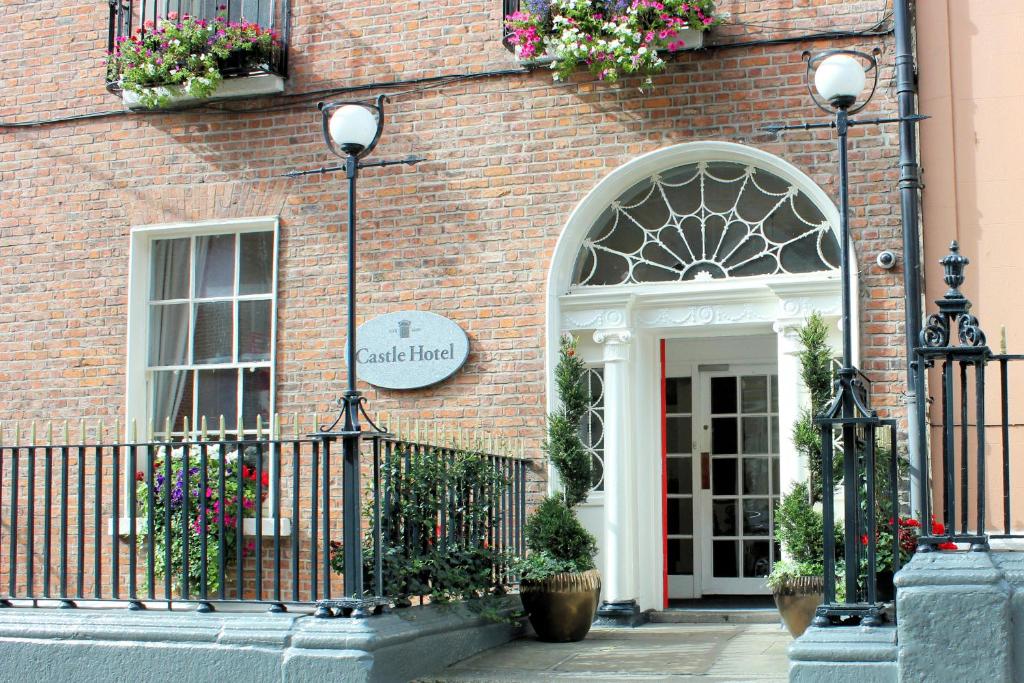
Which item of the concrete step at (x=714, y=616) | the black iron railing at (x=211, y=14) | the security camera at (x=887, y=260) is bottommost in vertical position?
the concrete step at (x=714, y=616)

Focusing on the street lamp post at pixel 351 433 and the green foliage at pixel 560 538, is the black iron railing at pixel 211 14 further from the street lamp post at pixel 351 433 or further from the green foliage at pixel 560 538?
the green foliage at pixel 560 538

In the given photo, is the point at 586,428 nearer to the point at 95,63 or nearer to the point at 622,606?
the point at 622,606

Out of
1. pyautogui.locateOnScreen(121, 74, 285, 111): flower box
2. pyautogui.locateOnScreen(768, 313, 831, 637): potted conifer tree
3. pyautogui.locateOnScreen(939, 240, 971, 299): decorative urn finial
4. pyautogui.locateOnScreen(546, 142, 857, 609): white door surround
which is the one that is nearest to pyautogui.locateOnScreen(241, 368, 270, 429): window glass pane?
pyautogui.locateOnScreen(121, 74, 285, 111): flower box

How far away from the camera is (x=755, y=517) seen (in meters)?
10.7

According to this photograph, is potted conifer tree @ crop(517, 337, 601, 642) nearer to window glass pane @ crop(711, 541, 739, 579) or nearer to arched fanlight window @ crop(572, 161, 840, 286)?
arched fanlight window @ crop(572, 161, 840, 286)

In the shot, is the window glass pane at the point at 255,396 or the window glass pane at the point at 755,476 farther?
the window glass pane at the point at 755,476

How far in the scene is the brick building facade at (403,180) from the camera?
908 cm

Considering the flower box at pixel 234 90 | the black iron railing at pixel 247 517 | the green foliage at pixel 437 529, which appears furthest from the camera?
the flower box at pixel 234 90

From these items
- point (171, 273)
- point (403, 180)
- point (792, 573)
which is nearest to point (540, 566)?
point (792, 573)

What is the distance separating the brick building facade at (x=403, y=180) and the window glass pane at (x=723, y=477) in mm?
1374

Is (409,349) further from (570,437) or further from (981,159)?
(981,159)

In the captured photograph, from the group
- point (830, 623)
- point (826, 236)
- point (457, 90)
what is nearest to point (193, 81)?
point (457, 90)

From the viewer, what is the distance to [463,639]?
7.48 m

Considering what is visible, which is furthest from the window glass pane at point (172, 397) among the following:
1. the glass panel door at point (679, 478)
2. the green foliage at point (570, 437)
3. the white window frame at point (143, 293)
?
the glass panel door at point (679, 478)
